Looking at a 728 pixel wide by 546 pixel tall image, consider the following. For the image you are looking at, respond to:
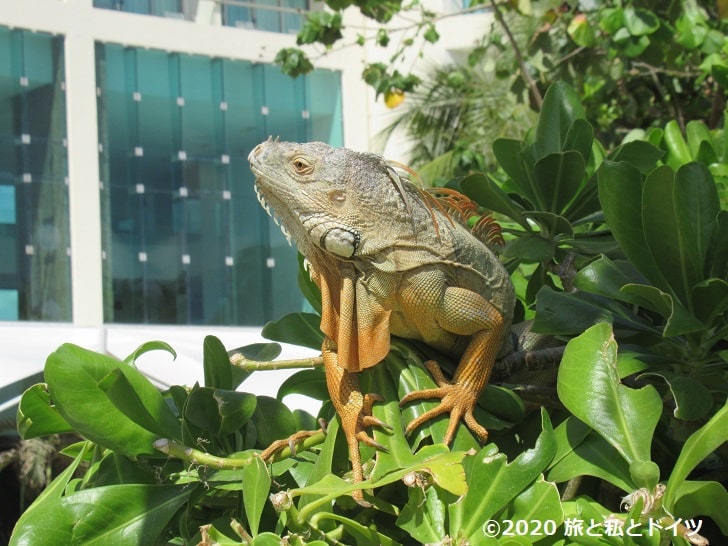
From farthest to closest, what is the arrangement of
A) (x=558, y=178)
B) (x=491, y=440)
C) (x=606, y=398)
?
(x=558, y=178)
(x=491, y=440)
(x=606, y=398)

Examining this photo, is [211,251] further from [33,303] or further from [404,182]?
[404,182]

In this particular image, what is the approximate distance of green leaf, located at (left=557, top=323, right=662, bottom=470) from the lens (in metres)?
1.10

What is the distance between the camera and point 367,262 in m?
1.37

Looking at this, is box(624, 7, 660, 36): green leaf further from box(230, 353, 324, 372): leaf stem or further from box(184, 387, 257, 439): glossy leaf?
box(184, 387, 257, 439): glossy leaf

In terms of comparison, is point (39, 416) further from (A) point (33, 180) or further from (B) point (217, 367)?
(A) point (33, 180)

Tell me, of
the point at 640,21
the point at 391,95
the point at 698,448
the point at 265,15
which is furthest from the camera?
the point at 265,15

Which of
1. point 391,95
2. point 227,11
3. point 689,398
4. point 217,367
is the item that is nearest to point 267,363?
point 217,367

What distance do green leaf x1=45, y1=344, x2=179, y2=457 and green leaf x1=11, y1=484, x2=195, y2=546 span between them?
66 millimetres

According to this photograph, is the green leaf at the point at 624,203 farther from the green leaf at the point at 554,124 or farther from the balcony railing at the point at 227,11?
the balcony railing at the point at 227,11

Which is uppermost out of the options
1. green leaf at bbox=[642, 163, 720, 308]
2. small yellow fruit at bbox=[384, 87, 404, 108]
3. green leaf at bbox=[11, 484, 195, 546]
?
small yellow fruit at bbox=[384, 87, 404, 108]

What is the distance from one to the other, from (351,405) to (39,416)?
0.53m

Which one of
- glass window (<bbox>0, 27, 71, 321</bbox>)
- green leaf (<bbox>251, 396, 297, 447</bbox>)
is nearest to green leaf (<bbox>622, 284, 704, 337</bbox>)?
green leaf (<bbox>251, 396, 297, 447</bbox>)

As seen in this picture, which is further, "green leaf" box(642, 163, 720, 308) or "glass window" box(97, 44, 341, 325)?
"glass window" box(97, 44, 341, 325)

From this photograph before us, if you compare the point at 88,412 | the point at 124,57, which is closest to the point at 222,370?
the point at 88,412
